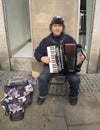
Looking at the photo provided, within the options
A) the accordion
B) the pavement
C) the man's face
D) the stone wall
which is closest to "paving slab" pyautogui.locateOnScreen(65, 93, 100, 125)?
the pavement

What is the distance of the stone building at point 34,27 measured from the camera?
2658 mm

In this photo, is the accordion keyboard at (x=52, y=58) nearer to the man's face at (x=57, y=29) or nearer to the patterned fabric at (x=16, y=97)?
the man's face at (x=57, y=29)

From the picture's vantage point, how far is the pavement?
1947 mm

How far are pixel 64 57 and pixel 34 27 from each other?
3.43 feet

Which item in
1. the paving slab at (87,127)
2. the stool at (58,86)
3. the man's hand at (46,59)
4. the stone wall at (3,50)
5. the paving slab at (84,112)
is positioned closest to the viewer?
the paving slab at (87,127)

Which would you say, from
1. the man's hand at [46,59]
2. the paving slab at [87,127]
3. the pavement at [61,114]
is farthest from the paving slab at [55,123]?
the man's hand at [46,59]

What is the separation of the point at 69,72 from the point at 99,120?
2.39 ft

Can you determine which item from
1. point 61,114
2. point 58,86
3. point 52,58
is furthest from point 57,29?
point 61,114

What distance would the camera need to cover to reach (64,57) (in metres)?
2.06

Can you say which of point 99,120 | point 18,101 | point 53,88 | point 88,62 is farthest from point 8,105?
point 88,62

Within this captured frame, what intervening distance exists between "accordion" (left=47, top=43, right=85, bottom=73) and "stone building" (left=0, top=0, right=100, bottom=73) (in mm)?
755

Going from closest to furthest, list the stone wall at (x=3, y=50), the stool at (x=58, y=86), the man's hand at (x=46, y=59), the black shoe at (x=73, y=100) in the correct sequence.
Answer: the man's hand at (x=46, y=59)
the black shoe at (x=73, y=100)
the stool at (x=58, y=86)
the stone wall at (x=3, y=50)

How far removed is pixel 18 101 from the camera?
217 cm

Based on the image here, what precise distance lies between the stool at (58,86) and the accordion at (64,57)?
0.43 metres
